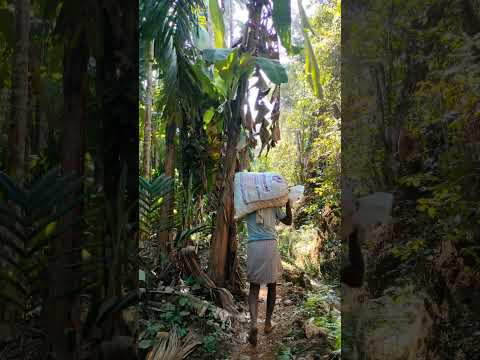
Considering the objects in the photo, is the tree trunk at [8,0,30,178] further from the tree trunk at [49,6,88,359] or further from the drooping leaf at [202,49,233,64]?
the drooping leaf at [202,49,233,64]

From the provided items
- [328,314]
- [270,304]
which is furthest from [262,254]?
[328,314]

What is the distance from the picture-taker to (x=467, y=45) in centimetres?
95

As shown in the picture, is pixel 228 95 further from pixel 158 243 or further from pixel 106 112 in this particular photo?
pixel 106 112

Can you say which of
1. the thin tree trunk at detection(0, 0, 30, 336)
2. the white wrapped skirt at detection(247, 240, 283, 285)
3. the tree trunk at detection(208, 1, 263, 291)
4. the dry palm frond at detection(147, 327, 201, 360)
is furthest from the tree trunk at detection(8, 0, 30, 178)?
the tree trunk at detection(208, 1, 263, 291)

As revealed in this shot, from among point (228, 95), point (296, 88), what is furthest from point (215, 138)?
point (296, 88)

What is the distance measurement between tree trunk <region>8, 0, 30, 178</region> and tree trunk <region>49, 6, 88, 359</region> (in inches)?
4.3

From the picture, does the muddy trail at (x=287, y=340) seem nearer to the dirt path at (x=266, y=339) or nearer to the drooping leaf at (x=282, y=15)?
the dirt path at (x=266, y=339)

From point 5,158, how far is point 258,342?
162 cm

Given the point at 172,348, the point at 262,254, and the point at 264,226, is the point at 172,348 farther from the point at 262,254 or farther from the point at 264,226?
the point at 264,226

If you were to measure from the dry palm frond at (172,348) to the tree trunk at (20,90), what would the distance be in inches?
41.0

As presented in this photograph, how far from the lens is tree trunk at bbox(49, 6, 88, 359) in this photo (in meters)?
1.09

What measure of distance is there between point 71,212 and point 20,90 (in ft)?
1.32

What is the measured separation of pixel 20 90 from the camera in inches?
42.4

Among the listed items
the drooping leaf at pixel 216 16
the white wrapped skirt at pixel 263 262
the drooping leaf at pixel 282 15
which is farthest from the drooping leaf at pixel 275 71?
the white wrapped skirt at pixel 263 262
